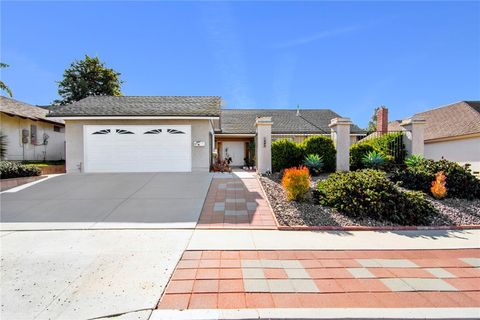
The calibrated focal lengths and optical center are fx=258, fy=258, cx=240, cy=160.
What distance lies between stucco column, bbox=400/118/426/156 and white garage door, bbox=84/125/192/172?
10318 mm

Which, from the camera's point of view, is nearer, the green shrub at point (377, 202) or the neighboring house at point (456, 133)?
the green shrub at point (377, 202)

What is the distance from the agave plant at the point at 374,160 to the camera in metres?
11.0

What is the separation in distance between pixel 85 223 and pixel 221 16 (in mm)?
8083

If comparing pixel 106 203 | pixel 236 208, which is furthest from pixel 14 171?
pixel 236 208

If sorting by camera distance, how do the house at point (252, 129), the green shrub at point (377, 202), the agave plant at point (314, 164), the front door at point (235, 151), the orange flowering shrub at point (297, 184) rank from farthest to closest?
the front door at point (235, 151) < the house at point (252, 129) < the agave plant at point (314, 164) < the orange flowering shrub at point (297, 184) < the green shrub at point (377, 202)

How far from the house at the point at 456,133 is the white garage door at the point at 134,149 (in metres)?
14.1

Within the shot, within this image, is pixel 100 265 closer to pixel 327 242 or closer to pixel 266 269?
pixel 266 269

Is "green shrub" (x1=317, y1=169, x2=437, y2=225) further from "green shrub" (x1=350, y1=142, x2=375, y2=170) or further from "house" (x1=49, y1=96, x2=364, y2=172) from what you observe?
"house" (x1=49, y1=96, x2=364, y2=172)

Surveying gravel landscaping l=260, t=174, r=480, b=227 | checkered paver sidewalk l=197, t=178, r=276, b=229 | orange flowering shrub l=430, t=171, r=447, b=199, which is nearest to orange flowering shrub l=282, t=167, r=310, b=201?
gravel landscaping l=260, t=174, r=480, b=227

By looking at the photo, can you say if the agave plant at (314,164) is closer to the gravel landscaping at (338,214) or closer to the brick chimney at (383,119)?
the gravel landscaping at (338,214)

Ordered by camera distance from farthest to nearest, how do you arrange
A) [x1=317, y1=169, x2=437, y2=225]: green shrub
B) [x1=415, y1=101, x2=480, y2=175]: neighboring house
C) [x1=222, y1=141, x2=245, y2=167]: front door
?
[x1=222, y1=141, x2=245, y2=167]: front door < [x1=415, y1=101, x2=480, y2=175]: neighboring house < [x1=317, y1=169, x2=437, y2=225]: green shrub

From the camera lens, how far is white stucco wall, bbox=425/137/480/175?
14055 millimetres

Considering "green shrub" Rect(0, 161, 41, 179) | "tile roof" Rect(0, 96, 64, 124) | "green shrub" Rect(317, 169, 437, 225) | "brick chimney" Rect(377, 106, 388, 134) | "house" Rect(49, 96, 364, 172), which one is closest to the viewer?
"green shrub" Rect(317, 169, 437, 225)

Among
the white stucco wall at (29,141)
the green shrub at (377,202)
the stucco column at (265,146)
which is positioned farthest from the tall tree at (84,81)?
the green shrub at (377,202)
